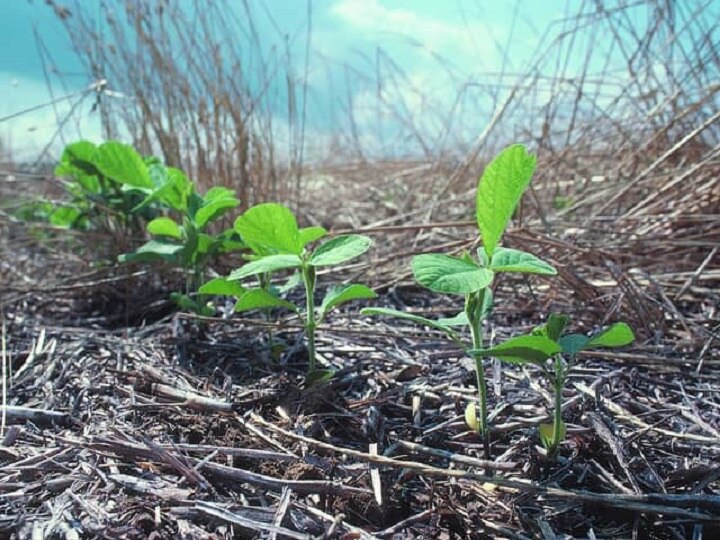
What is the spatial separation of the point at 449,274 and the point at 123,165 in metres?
0.96

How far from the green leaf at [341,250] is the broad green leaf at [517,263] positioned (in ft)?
0.73

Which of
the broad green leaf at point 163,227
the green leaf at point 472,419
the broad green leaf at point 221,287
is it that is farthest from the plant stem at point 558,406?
the broad green leaf at point 163,227

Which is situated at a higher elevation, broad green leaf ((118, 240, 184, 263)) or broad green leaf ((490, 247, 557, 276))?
broad green leaf ((490, 247, 557, 276))

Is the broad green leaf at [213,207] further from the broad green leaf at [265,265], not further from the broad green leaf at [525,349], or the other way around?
the broad green leaf at [525,349]

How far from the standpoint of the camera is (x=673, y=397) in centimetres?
98

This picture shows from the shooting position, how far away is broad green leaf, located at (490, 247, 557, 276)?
2.19 feet

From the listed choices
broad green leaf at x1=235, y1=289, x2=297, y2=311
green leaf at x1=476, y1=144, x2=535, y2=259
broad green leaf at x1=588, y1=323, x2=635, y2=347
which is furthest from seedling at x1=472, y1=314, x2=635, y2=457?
broad green leaf at x1=235, y1=289, x2=297, y2=311

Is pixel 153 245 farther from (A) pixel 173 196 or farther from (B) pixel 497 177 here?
(B) pixel 497 177

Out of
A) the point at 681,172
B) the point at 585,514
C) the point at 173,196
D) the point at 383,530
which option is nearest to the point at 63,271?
the point at 173,196

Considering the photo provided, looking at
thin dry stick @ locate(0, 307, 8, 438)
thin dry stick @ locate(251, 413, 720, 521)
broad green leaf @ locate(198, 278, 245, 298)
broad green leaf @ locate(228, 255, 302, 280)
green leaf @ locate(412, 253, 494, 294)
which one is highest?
green leaf @ locate(412, 253, 494, 294)

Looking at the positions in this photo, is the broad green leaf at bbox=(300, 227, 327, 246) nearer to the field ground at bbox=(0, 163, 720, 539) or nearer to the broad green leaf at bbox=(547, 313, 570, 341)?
the field ground at bbox=(0, 163, 720, 539)

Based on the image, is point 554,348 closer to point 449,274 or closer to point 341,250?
point 449,274

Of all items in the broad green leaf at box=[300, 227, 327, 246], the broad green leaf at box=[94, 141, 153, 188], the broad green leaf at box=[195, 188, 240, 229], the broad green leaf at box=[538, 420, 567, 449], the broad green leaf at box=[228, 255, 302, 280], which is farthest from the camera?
the broad green leaf at box=[94, 141, 153, 188]

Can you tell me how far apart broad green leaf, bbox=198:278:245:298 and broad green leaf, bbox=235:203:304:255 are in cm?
9
